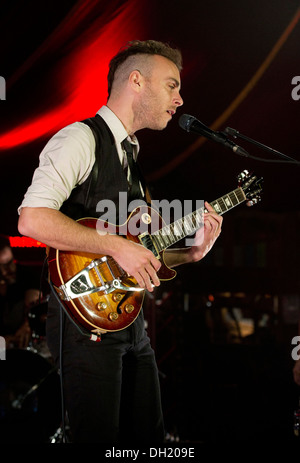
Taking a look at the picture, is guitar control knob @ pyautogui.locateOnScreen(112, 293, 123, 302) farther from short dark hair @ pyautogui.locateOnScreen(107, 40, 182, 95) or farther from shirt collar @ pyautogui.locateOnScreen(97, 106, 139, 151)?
short dark hair @ pyautogui.locateOnScreen(107, 40, 182, 95)

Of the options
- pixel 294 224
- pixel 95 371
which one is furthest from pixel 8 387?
pixel 294 224

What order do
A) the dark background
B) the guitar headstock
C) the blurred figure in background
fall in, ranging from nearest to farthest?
the guitar headstock
the dark background
the blurred figure in background

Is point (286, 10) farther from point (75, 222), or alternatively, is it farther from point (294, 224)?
point (294, 224)

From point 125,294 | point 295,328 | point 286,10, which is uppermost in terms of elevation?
point 286,10

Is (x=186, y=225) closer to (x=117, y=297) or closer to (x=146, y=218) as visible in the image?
(x=146, y=218)

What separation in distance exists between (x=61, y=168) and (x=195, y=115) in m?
2.86

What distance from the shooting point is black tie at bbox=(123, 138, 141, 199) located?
2354 millimetres

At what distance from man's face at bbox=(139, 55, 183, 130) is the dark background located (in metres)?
1.40

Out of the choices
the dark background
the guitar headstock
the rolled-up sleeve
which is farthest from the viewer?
the dark background

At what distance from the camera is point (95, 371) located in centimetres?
192

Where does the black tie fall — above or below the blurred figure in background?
above

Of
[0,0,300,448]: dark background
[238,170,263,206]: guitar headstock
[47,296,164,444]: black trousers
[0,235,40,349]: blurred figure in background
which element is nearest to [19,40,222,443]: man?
[47,296,164,444]: black trousers

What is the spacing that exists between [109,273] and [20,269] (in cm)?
349

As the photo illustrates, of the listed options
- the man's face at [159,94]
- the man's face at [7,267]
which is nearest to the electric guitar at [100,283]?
the man's face at [159,94]
